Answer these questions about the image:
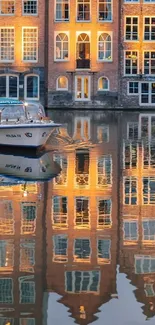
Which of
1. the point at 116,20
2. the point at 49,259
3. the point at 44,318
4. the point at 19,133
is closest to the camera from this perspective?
the point at 44,318

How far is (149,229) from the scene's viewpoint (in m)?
15.9

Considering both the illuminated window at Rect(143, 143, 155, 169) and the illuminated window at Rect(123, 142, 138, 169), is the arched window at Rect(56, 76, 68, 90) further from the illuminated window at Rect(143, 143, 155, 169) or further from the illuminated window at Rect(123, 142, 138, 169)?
the illuminated window at Rect(123, 142, 138, 169)

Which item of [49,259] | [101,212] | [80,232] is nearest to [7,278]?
[49,259]

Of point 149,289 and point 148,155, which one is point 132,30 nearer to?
point 148,155

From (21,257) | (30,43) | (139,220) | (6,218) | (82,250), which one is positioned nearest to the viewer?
(21,257)

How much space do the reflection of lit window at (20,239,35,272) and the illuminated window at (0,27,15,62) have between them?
5527 centimetres

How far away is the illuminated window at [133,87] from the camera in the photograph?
224 feet

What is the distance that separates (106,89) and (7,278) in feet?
188

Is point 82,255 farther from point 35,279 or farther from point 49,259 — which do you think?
point 35,279

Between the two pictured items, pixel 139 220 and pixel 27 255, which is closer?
pixel 27 255

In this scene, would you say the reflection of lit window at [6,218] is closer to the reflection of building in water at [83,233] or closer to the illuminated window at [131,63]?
the reflection of building in water at [83,233]

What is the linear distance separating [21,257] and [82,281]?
1.70 m

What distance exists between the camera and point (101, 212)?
57.9ft

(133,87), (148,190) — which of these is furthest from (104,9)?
(148,190)
